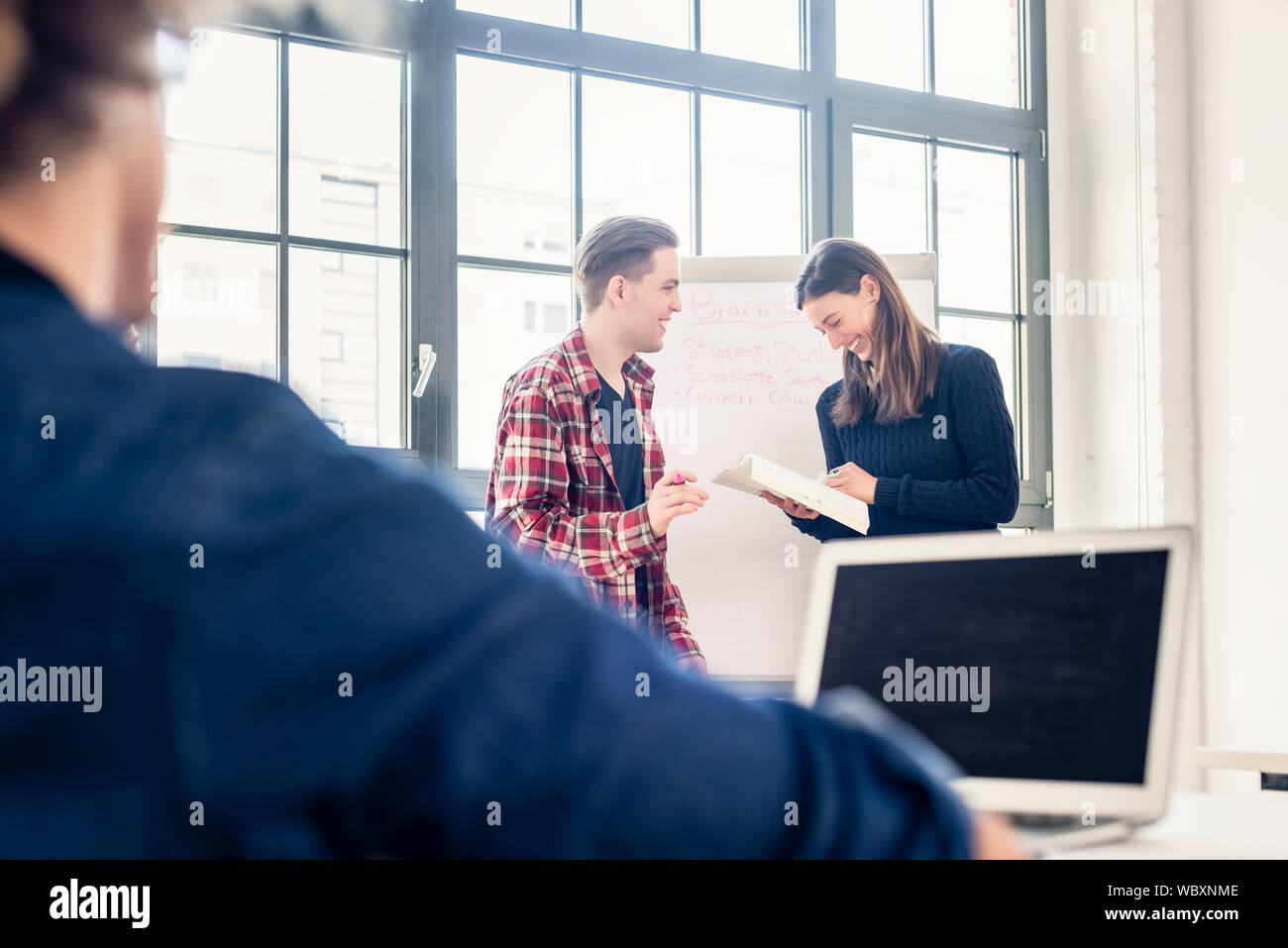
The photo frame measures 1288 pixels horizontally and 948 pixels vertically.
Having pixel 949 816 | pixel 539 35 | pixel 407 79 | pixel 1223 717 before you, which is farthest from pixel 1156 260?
pixel 949 816

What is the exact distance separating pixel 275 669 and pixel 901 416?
2468mm

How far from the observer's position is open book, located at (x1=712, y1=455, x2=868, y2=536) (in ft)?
7.76

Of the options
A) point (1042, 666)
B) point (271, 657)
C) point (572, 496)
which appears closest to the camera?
point (271, 657)

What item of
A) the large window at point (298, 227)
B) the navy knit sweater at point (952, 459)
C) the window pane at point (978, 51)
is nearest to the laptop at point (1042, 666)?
the navy knit sweater at point (952, 459)

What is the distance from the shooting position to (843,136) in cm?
396

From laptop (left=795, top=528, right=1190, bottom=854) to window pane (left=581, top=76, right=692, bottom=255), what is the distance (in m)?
2.69

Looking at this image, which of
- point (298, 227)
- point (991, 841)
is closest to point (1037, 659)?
point (991, 841)

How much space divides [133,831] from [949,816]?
0.61ft

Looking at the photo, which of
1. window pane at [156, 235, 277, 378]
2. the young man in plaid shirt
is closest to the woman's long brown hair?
the young man in plaid shirt

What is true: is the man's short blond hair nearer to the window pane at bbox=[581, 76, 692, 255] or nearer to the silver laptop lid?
the window pane at bbox=[581, 76, 692, 255]

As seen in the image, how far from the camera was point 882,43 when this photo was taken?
413cm

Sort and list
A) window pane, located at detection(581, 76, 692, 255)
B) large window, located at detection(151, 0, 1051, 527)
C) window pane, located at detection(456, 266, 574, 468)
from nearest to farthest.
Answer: large window, located at detection(151, 0, 1051, 527)
window pane, located at detection(456, 266, 574, 468)
window pane, located at detection(581, 76, 692, 255)

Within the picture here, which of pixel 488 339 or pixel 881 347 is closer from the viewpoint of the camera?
pixel 881 347

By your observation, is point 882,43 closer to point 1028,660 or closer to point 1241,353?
point 1241,353
